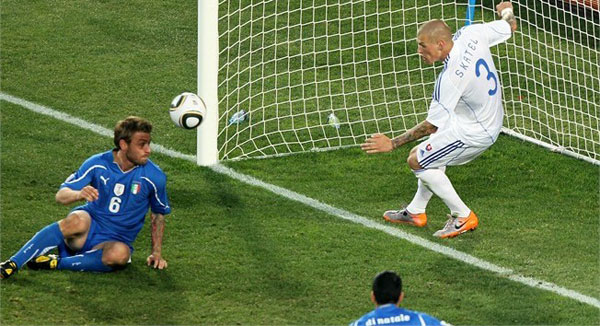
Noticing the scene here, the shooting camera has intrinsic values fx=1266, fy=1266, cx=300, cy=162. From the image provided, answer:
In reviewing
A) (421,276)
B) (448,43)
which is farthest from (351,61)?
(421,276)

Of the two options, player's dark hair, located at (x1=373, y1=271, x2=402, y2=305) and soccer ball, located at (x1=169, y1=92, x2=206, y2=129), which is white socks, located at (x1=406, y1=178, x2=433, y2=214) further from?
player's dark hair, located at (x1=373, y1=271, x2=402, y2=305)

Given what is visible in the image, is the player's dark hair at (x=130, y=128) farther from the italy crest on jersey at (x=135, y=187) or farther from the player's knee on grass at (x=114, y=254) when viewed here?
the player's knee on grass at (x=114, y=254)

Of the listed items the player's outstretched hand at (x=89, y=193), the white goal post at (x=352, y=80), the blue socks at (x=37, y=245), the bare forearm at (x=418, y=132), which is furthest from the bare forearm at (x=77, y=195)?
the white goal post at (x=352, y=80)

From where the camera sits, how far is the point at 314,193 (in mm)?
10742

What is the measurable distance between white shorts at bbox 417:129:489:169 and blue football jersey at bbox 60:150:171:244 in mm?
2158

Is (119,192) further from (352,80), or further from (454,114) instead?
(352,80)

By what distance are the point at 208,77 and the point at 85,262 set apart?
8.74 feet

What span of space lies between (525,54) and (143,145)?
6.07 m

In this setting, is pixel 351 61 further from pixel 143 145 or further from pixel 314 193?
pixel 143 145

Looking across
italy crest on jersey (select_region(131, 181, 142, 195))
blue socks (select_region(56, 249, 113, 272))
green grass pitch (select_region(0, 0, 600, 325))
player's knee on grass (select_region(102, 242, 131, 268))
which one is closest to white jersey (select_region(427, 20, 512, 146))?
green grass pitch (select_region(0, 0, 600, 325))

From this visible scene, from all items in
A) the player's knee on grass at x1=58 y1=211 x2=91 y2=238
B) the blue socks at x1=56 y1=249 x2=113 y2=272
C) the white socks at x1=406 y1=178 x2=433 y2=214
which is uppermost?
the player's knee on grass at x1=58 y1=211 x2=91 y2=238

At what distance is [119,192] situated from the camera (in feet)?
29.1

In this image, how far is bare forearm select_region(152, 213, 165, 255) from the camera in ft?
29.5

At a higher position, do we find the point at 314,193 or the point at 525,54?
the point at 525,54
